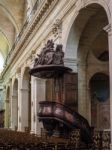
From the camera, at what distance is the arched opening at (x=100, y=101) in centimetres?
1546

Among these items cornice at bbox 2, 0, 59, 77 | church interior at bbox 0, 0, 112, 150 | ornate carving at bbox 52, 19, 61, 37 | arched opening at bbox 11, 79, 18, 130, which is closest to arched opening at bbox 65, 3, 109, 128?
church interior at bbox 0, 0, 112, 150

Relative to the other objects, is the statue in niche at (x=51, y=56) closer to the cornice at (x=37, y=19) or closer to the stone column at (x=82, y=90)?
the stone column at (x=82, y=90)

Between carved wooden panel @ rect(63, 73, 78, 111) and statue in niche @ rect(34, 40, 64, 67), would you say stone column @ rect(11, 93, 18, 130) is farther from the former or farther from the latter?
carved wooden panel @ rect(63, 73, 78, 111)

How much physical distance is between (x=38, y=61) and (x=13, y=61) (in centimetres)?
1419

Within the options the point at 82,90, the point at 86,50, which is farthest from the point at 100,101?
the point at 86,50

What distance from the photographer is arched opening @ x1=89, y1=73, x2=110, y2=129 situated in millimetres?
15461

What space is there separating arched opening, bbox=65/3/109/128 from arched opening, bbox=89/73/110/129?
71 centimetres

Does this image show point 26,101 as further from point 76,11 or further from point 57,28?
point 76,11

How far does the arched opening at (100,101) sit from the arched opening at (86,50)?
708 mm

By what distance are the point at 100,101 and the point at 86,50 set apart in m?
2.65

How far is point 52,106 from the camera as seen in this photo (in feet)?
39.3

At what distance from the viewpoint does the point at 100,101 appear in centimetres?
1574

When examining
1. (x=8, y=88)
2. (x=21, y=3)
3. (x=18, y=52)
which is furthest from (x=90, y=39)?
(x=8, y=88)

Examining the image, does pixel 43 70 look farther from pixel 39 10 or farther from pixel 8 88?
pixel 8 88
